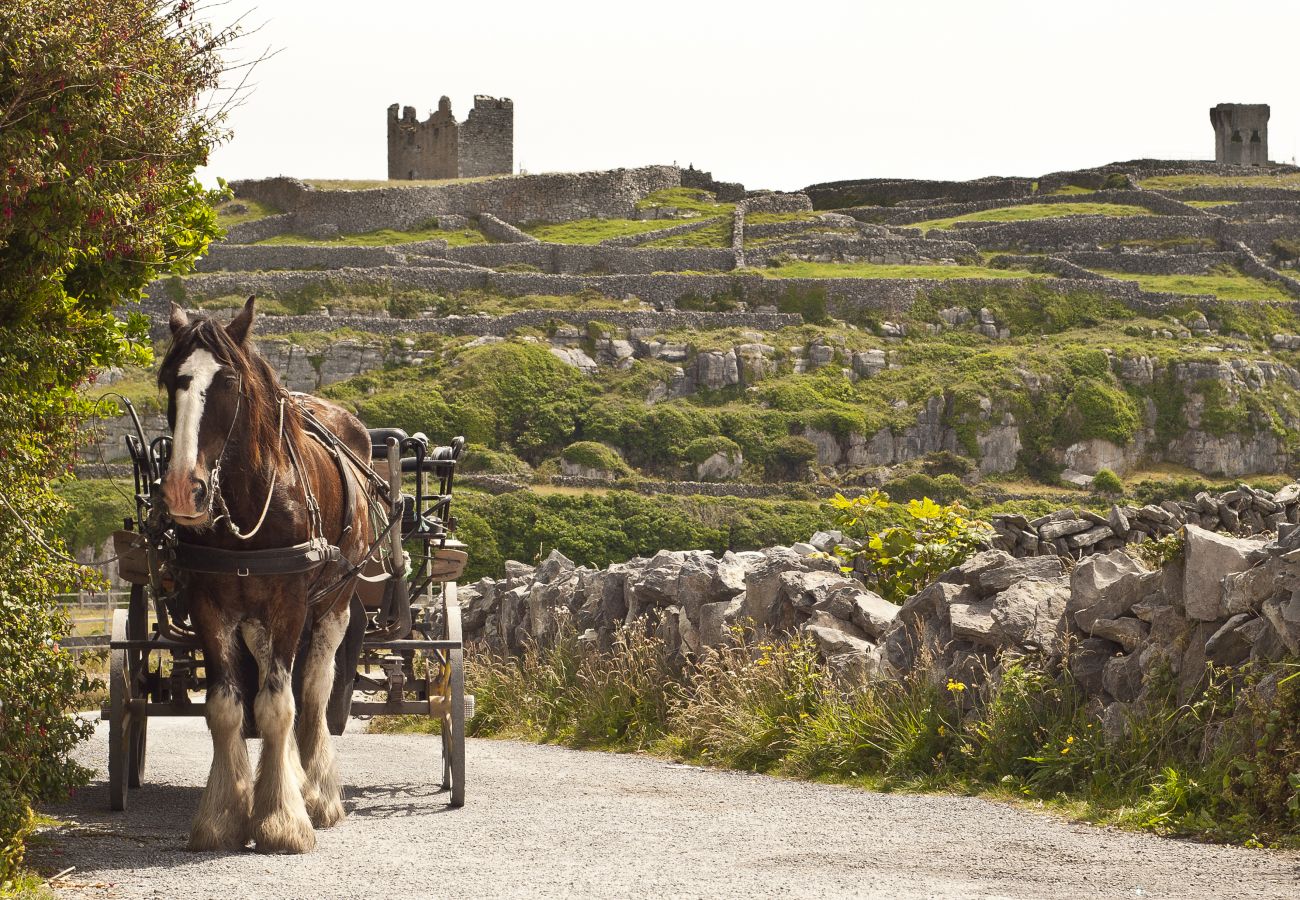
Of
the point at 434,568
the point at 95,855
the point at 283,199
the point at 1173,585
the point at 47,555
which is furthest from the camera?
the point at 283,199

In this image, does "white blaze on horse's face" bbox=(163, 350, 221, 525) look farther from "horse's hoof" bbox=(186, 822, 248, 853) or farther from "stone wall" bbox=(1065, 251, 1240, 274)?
"stone wall" bbox=(1065, 251, 1240, 274)

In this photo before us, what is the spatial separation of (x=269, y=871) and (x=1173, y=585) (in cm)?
483

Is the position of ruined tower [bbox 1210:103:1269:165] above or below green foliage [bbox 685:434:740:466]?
above

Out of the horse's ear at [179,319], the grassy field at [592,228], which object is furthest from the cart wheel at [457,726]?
the grassy field at [592,228]

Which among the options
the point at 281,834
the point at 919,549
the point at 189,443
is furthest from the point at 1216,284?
the point at 189,443

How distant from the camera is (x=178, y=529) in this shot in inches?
305

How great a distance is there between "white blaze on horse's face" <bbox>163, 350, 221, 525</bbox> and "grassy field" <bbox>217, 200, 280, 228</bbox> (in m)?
75.9

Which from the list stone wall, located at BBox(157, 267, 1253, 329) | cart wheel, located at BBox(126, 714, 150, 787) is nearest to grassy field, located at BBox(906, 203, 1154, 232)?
stone wall, located at BBox(157, 267, 1253, 329)

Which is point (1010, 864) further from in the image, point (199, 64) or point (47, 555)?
point (199, 64)

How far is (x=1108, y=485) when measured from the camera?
56.5 meters

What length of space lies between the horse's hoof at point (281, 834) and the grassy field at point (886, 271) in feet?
208

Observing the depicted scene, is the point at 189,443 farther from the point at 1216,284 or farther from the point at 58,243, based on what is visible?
the point at 1216,284

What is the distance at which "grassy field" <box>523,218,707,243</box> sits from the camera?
264 feet

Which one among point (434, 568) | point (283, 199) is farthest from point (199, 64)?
point (283, 199)
